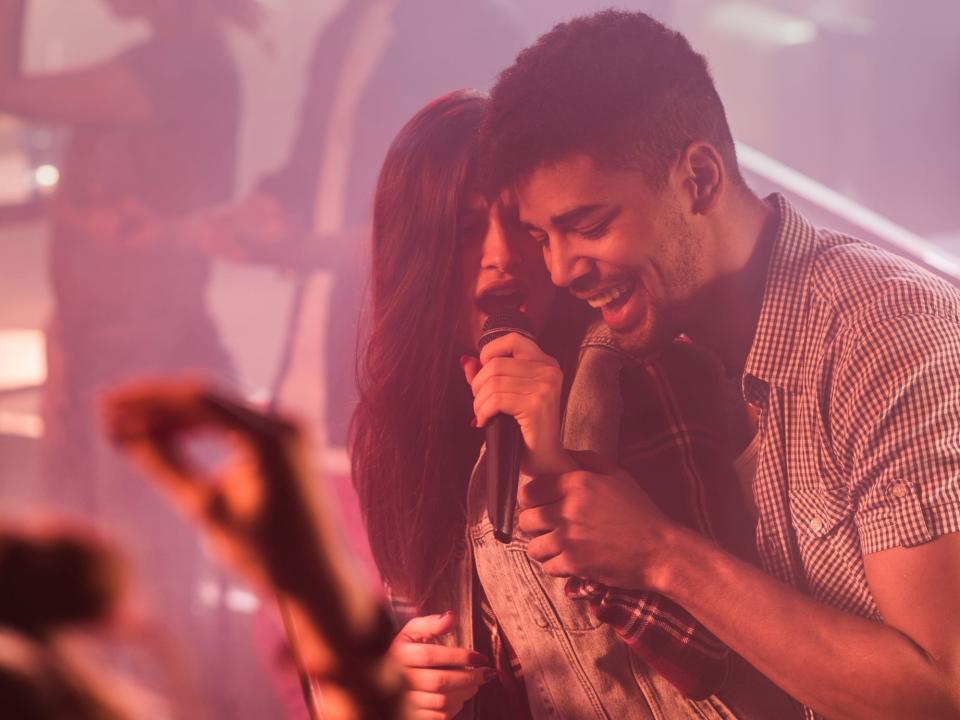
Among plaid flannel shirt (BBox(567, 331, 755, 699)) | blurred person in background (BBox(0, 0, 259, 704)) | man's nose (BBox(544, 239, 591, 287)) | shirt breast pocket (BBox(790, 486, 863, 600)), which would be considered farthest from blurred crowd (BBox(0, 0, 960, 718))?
shirt breast pocket (BBox(790, 486, 863, 600))

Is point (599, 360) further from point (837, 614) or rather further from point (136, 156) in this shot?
point (136, 156)

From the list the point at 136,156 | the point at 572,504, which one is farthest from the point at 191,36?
the point at 572,504

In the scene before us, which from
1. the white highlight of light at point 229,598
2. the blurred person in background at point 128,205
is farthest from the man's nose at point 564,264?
the white highlight of light at point 229,598

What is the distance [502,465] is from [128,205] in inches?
25.2

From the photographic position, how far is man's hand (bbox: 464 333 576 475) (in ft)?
3.84

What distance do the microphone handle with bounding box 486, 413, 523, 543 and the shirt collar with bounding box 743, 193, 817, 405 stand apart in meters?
0.32

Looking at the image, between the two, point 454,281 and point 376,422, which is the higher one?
point 454,281

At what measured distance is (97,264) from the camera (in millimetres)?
1278

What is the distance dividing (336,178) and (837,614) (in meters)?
0.89

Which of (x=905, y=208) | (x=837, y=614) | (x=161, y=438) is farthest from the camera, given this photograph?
(x=905, y=208)

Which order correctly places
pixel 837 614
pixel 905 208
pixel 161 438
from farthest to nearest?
pixel 905 208 < pixel 161 438 < pixel 837 614

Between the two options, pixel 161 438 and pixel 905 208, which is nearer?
pixel 161 438

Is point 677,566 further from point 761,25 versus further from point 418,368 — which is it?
point 761,25

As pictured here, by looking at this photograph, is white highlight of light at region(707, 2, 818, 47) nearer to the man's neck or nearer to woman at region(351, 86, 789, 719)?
the man's neck
